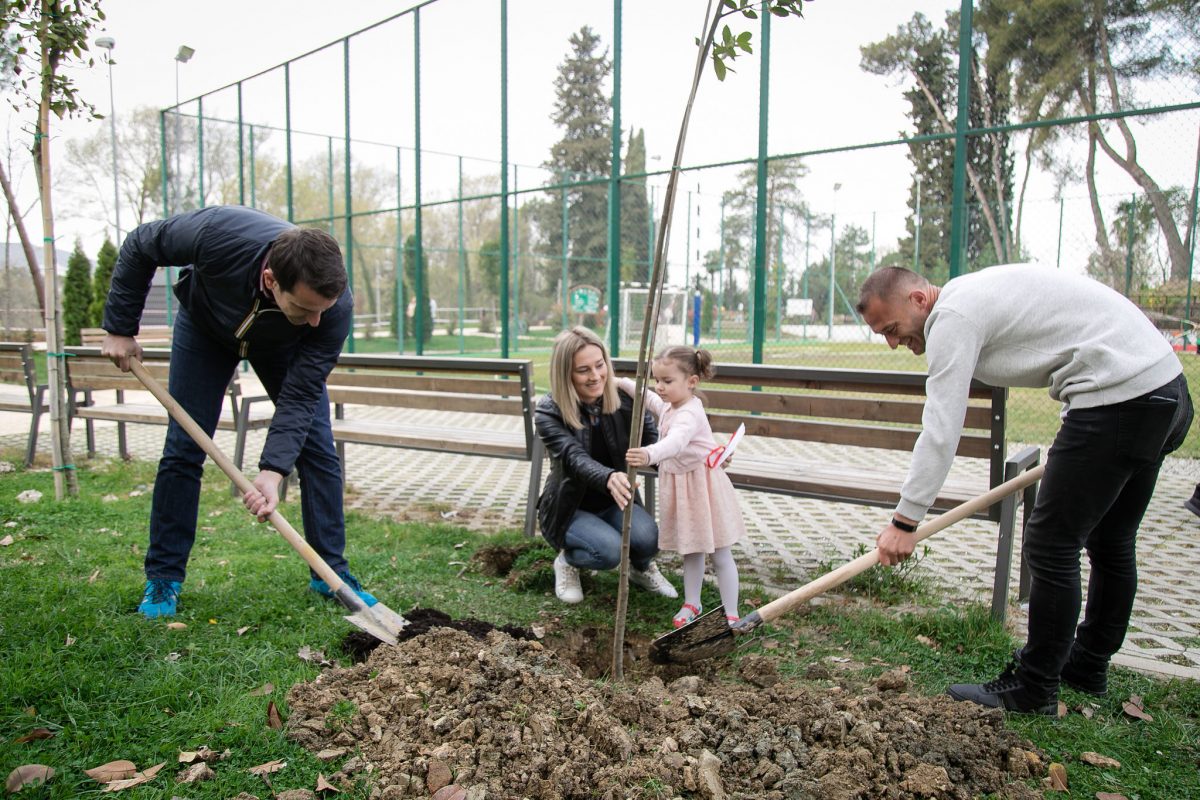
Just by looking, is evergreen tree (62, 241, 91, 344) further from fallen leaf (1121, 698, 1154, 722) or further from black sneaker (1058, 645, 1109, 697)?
fallen leaf (1121, 698, 1154, 722)

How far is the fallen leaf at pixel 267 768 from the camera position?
6.93 feet

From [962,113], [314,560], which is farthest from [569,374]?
[962,113]

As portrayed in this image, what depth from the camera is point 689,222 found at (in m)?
19.9

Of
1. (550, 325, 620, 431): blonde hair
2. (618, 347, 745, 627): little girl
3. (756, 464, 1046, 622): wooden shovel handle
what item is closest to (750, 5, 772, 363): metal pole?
(550, 325, 620, 431): blonde hair

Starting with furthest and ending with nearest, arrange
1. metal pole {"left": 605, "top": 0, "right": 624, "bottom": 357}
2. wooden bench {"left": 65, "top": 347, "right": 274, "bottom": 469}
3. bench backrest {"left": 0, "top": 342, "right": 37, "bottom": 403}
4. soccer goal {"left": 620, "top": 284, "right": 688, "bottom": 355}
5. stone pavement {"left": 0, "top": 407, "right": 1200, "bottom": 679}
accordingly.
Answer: soccer goal {"left": 620, "top": 284, "right": 688, "bottom": 355}
metal pole {"left": 605, "top": 0, "right": 624, "bottom": 357}
bench backrest {"left": 0, "top": 342, "right": 37, "bottom": 403}
wooden bench {"left": 65, "top": 347, "right": 274, "bottom": 469}
stone pavement {"left": 0, "top": 407, "right": 1200, "bottom": 679}

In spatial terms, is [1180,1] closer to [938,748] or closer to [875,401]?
[875,401]

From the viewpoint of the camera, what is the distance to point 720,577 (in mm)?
3316

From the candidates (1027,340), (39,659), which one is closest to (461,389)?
(39,659)

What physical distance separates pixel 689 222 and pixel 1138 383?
1811cm

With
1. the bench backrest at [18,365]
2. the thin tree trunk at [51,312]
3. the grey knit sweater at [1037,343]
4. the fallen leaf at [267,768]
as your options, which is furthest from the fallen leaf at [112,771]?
the bench backrest at [18,365]

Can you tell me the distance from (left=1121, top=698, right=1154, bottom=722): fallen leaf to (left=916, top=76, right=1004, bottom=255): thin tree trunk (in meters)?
5.10

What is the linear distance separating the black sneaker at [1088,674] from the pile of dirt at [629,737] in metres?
0.54

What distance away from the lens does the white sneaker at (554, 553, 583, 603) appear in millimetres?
3584

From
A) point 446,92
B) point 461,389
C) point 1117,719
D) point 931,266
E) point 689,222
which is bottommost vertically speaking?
point 1117,719
